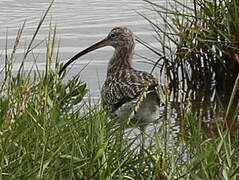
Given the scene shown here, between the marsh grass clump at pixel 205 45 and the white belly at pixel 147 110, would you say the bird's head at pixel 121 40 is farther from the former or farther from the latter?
the white belly at pixel 147 110

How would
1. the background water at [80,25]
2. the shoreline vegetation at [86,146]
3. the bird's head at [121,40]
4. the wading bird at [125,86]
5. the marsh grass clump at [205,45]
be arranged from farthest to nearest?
the background water at [80,25], the bird's head at [121,40], the marsh grass clump at [205,45], the wading bird at [125,86], the shoreline vegetation at [86,146]

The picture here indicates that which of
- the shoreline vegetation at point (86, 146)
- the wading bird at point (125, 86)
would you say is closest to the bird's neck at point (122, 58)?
the wading bird at point (125, 86)

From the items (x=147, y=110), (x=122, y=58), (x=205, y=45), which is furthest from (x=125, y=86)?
(x=122, y=58)

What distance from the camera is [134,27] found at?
446 inches

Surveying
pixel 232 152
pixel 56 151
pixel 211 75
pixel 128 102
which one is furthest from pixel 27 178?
pixel 211 75

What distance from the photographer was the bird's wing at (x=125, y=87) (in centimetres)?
784

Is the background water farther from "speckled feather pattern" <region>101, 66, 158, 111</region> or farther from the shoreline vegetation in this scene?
the shoreline vegetation

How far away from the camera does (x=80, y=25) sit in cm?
1151

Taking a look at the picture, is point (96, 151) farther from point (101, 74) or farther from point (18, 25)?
point (18, 25)

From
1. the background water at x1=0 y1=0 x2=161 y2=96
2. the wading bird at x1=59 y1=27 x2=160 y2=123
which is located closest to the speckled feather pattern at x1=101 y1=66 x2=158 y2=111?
the wading bird at x1=59 y1=27 x2=160 y2=123

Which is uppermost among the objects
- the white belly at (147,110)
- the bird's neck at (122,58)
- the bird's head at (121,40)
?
the bird's head at (121,40)

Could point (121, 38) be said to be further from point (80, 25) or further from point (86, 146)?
point (86, 146)

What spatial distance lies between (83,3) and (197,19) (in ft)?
16.4

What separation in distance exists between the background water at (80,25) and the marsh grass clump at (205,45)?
3.49 ft
